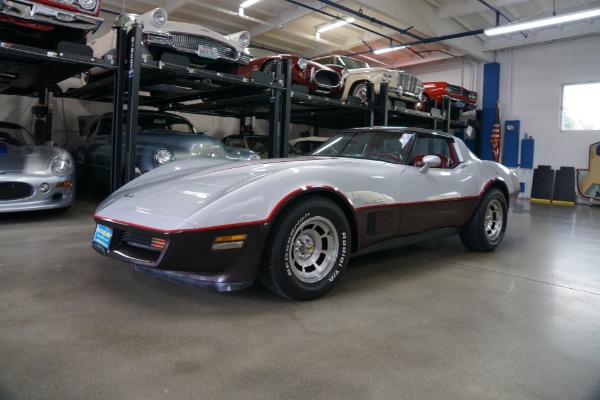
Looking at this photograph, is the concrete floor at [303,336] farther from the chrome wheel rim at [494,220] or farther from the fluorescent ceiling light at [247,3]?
the fluorescent ceiling light at [247,3]

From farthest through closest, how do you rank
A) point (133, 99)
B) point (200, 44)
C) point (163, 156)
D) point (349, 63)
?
point (349, 63) < point (163, 156) < point (200, 44) < point (133, 99)

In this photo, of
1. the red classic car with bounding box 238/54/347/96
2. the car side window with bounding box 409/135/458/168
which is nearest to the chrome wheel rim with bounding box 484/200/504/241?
the car side window with bounding box 409/135/458/168

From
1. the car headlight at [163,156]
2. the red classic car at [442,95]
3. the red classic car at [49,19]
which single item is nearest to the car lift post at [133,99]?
the red classic car at [49,19]

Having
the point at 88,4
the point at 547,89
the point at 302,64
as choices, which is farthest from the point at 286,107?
the point at 547,89

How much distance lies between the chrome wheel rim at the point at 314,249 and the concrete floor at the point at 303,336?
0.19m

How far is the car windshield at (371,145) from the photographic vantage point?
3.31 metres

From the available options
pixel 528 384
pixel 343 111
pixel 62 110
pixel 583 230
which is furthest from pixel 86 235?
pixel 62 110

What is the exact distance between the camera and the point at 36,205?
4.75m

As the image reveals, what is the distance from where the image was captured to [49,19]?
4.09m

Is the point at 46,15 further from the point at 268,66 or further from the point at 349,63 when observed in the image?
the point at 349,63

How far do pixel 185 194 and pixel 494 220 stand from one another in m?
3.25

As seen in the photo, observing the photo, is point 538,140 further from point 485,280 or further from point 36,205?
point 36,205

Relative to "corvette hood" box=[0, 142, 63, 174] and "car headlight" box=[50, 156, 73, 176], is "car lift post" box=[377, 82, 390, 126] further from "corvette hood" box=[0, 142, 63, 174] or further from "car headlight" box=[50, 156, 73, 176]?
"corvette hood" box=[0, 142, 63, 174]

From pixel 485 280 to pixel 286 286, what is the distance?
1.67 meters
